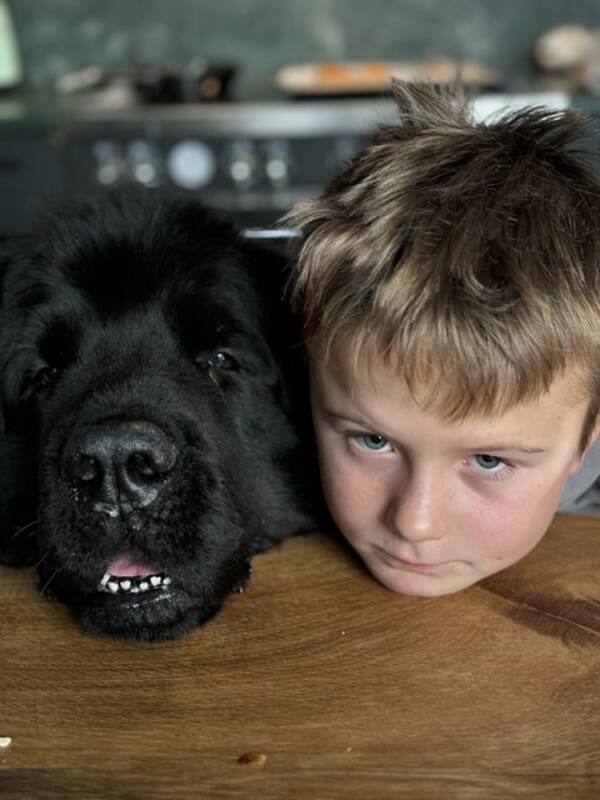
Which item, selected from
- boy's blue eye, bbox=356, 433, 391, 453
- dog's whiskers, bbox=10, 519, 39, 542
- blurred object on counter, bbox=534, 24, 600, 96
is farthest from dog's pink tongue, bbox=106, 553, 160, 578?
blurred object on counter, bbox=534, 24, 600, 96

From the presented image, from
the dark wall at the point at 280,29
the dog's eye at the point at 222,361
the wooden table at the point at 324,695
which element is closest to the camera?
the wooden table at the point at 324,695

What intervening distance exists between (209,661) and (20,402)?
460mm

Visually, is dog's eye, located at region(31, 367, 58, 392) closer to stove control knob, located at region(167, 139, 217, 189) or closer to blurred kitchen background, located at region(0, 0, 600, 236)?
blurred kitchen background, located at region(0, 0, 600, 236)

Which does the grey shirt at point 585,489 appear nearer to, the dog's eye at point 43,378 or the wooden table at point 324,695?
the wooden table at point 324,695

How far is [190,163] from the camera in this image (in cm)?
332

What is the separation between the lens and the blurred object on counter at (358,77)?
3.30 m

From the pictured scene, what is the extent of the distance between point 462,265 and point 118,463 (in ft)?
1.18

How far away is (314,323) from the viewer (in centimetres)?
105

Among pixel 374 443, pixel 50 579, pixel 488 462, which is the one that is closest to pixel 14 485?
pixel 50 579

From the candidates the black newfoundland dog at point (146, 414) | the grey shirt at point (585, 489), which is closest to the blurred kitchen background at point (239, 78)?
the black newfoundland dog at point (146, 414)

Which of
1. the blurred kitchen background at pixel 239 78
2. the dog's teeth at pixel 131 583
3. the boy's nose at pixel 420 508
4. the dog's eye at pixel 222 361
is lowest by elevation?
the blurred kitchen background at pixel 239 78

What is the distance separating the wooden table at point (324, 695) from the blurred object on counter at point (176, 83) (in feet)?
8.37

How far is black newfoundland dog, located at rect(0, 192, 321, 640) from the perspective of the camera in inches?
40.0

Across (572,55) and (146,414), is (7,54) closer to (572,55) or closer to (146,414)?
(572,55)
